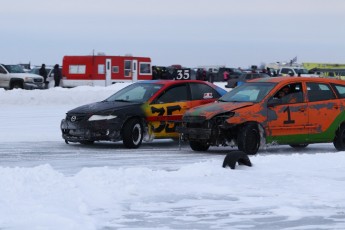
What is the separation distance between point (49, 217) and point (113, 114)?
882cm

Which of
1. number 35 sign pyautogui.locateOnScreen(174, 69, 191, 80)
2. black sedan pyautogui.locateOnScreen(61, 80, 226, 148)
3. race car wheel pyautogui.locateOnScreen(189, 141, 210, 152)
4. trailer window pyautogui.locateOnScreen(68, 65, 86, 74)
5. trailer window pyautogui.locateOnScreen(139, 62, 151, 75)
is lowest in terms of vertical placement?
race car wheel pyautogui.locateOnScreen(189, 141, 210, 152)

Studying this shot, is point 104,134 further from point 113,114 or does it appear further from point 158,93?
point 158,93

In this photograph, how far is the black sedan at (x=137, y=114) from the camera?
1695cm

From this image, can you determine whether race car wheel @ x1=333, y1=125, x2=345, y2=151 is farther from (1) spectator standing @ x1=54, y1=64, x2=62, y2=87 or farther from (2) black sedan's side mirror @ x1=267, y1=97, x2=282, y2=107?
(1) spectator standing @ x1=54, y1=64, x2=62, y2=87

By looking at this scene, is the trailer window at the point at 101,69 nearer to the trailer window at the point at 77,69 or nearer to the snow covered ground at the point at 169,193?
the trailer window at the point at 77,69

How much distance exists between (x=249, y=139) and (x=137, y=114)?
256 centimetres

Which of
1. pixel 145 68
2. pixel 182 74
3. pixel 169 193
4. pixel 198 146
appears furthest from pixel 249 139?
pixel 145 68

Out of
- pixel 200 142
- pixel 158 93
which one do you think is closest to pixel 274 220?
pixel 200 142

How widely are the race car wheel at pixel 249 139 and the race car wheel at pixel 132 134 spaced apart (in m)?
2.42

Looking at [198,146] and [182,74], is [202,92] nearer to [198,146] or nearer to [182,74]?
[198,146]

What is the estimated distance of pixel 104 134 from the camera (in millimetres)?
16938

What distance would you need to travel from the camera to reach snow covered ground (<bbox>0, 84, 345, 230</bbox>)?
8.31 metres

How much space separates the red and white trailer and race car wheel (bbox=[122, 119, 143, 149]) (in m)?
37.3

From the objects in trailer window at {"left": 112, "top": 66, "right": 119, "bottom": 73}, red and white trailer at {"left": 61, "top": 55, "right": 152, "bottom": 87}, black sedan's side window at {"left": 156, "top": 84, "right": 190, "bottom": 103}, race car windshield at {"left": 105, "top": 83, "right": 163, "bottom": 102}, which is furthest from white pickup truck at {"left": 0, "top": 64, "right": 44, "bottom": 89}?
black sedan's side window at {"left": 156, "top": 84, "right": 190, "bottom": 103}
